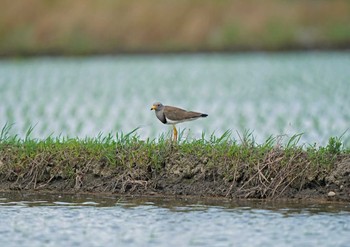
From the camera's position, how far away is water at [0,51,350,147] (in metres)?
15.6

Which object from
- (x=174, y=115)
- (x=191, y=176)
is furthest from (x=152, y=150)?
(x=174, y=115)

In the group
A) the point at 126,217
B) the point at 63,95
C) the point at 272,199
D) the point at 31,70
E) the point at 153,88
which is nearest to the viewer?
the point at 126,217

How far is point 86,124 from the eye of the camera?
655 inches

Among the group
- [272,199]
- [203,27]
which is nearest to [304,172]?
[272,199]

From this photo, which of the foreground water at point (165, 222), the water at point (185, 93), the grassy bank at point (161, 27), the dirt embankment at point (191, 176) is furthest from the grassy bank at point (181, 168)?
the grassy bank at point (161, 27)

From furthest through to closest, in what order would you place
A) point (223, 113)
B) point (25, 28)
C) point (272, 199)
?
point (25, 28), point (223, 113), point (272, 199)

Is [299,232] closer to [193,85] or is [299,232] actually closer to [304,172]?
[304,172]

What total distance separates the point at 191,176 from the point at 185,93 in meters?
12.8

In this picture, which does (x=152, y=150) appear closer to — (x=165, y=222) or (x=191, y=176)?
(x=191, y=176)

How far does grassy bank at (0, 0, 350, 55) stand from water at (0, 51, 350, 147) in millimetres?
758

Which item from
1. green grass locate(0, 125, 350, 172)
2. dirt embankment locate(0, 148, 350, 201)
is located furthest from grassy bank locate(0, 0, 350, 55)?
dirt embankment locate(0, 148, 350, 201)

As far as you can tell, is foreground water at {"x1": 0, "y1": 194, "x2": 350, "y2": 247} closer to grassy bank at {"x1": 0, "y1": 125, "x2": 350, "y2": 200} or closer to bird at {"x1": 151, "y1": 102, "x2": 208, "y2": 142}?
grassy bank at {"x1": 0, "y1": 125, "x2": 350, "y2": 200}

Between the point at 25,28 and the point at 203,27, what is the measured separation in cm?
568

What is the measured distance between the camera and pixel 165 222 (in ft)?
29.3
